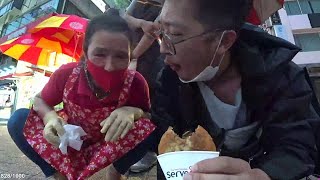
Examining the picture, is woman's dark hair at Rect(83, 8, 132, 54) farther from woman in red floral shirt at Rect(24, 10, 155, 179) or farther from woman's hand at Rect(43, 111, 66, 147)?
woman's hand at Rect(43, 111, 66, 147)

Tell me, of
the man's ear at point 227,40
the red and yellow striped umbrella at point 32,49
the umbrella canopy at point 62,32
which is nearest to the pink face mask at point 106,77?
the man's ear at point 227,40

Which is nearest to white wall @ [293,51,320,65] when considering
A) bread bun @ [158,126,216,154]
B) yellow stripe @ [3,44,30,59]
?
yellow stripe @ [3,44,30,59]

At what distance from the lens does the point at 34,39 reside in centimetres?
337

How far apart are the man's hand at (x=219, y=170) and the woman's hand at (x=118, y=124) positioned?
0.60 meters

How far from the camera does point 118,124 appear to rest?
1.22m

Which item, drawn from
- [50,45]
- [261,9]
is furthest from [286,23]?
[261,9]

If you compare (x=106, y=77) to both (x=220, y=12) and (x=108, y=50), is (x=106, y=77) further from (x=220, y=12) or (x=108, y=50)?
(x=220, y=12)

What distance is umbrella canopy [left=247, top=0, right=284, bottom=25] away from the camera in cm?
117

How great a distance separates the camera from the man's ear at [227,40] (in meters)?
1.02

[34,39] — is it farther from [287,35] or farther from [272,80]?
[287,35]

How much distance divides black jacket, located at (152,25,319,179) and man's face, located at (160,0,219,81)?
13 centimetres

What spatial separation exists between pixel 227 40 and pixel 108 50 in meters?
0.56

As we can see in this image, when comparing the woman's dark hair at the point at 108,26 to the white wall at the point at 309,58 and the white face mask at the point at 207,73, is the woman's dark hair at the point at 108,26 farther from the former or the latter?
the white wall at the point at 309,58
